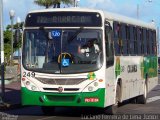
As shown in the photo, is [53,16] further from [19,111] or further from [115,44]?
[19,111]

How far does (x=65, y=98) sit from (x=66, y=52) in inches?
51.8

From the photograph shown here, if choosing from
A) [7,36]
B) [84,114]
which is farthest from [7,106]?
[7,36]

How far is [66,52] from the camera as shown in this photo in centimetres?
1634

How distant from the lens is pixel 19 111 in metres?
19.7

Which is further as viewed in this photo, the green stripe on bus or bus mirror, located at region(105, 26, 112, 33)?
the green stripe on bus

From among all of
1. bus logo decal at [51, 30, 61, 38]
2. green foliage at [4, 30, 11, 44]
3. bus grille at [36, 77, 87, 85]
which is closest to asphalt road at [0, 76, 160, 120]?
bus grille at [36, 77, 87, 85]

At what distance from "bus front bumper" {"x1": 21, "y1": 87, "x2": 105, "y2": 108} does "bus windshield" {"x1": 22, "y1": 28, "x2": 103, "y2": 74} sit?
66 cm

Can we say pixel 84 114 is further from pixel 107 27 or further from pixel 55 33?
pixel 55 33

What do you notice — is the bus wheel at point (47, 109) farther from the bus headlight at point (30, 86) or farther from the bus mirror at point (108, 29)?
the bus mirror at point (108, 29)

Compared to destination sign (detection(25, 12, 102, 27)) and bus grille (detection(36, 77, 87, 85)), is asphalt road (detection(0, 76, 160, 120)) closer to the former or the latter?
bus grille (detection(36, 77, 87, 85))

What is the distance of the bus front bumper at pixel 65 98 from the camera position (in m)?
16.2

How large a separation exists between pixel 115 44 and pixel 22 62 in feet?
10.2

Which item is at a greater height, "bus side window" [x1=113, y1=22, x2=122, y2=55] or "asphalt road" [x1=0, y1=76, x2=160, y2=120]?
"bus side window" [x1=113, y1=22, x2=122, y2=55]

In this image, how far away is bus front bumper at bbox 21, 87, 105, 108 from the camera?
16.2 metres
